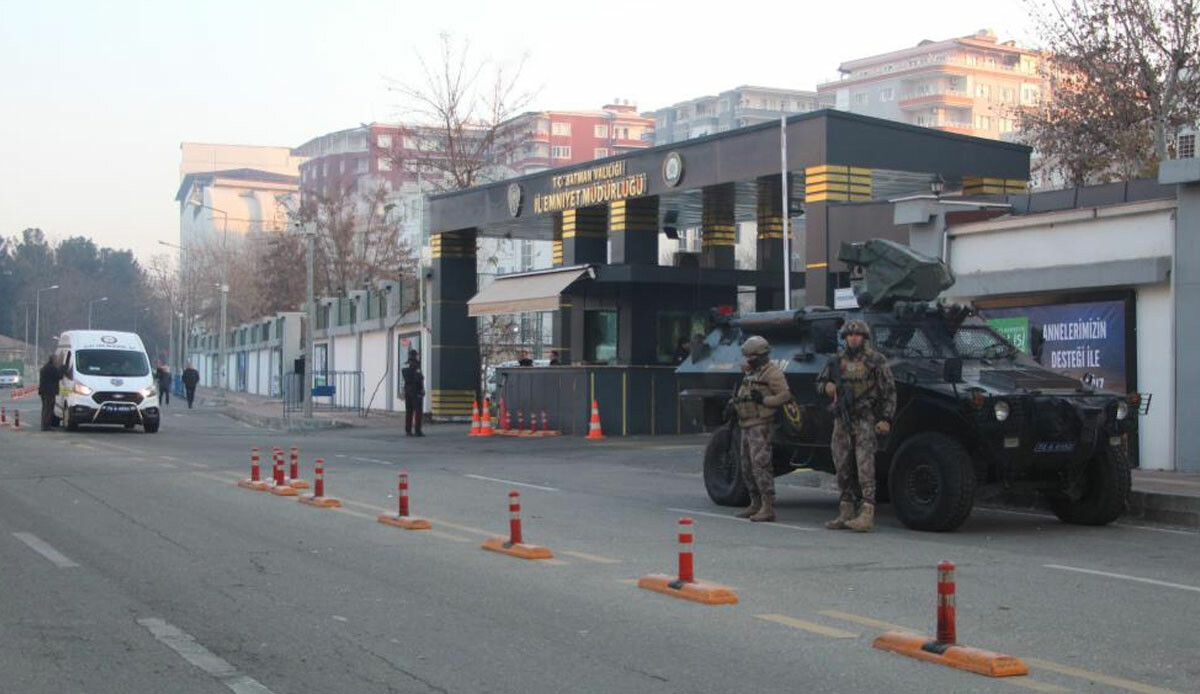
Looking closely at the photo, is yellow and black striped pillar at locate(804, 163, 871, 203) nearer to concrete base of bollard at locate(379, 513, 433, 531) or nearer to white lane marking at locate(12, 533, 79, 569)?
concrete base of bollard at locate(379, 513, 433, 531)

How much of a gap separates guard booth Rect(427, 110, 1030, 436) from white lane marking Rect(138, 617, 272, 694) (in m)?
16.8

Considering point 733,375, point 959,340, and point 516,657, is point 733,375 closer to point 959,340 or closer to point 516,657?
point 959,340

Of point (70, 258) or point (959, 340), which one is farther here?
point (70, 258)

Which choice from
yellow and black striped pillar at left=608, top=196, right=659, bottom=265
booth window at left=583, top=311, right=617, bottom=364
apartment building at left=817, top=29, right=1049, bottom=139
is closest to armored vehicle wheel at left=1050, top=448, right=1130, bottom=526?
yellow and black striped pillar at left=608, top=196, right=659, bottom=265

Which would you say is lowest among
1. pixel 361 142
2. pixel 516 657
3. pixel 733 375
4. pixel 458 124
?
pixel 516 657

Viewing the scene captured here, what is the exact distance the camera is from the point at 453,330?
37.7m

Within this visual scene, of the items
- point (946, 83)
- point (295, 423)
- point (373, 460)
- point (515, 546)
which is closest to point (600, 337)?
point (295, 423)

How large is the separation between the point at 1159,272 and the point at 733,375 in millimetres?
6621

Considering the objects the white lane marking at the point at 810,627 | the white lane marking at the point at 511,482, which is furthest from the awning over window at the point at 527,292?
the white lane marking at the point at 810,627

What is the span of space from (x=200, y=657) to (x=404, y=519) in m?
5.83

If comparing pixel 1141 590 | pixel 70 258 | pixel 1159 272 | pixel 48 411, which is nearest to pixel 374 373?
pixel 48 411

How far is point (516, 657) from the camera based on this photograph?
761cm

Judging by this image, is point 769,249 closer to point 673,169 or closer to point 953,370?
point 673,169

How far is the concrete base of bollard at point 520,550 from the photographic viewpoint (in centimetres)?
1128
